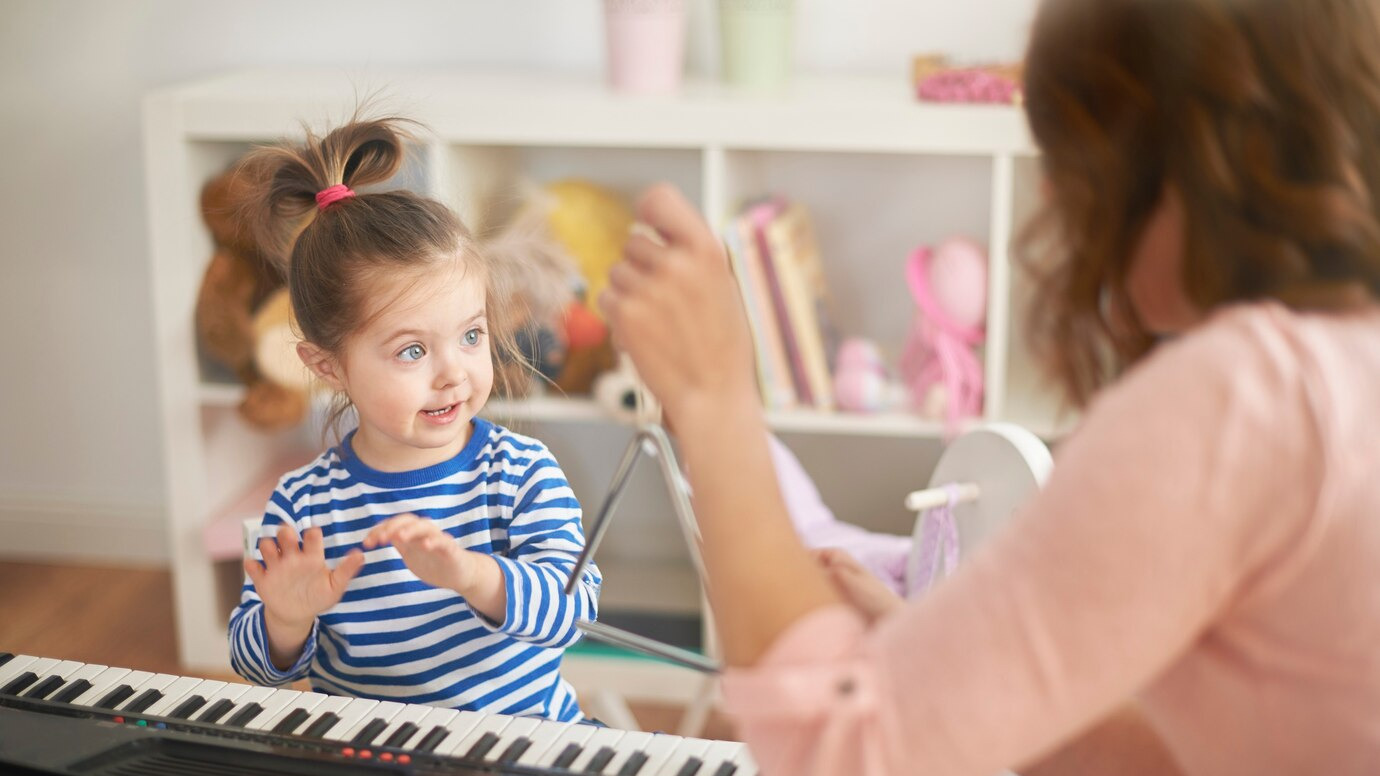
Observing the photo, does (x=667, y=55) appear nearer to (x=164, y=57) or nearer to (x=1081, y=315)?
(x=164, y=57)

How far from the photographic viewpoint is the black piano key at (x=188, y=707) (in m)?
0.85

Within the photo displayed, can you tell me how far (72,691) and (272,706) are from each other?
0.46ft

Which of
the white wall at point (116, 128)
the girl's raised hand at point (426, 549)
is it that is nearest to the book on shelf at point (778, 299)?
the white wall at point (116, 128)

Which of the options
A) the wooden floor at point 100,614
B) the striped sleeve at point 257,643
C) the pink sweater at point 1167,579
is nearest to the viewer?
the pink sweater at point 1167,579

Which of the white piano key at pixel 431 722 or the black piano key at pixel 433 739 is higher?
the black piano key at pixel 433 739

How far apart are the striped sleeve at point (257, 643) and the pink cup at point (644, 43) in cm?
98

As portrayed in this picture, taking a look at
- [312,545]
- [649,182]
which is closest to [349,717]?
[312,545]

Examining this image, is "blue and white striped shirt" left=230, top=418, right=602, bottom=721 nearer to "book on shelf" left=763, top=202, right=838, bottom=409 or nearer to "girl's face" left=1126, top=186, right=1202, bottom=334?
"girl's face" left=1126, top=186, right=1202, bottom=334

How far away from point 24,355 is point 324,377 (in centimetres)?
165

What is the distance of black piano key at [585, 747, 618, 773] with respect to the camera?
2.64 feet

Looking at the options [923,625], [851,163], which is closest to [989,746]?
[923,625]

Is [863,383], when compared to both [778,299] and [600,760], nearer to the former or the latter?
[778,299]

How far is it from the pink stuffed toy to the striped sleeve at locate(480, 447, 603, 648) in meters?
0.88

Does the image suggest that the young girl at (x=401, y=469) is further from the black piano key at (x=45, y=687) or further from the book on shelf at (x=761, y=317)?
the book on shelf at (x=761, y=317)
